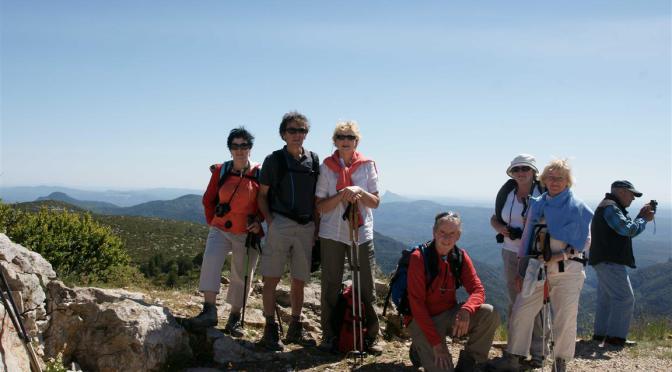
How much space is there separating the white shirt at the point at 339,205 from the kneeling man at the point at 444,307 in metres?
0.89

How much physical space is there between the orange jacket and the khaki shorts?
1.26ft

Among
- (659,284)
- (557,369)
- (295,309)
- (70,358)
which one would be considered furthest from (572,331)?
(659,284)

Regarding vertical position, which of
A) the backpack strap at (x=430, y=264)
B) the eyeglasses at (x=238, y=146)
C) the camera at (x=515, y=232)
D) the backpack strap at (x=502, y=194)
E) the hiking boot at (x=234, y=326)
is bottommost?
the hiking boot at (x=234, y=326)

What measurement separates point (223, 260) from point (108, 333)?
153 cm

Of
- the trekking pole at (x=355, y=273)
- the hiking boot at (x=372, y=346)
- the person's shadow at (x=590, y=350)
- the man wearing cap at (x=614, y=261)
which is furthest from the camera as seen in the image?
the man wearing cap at (x=614, y=261)

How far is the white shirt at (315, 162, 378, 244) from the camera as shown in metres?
6.20

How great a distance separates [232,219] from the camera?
21.2ft

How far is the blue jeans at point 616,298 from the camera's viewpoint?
26.0ft

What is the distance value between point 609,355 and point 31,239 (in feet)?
36.1

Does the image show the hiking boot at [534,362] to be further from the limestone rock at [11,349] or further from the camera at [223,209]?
the limestone rock at [11,349]

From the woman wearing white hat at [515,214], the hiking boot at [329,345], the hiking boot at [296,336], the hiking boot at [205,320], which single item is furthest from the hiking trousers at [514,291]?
the hiking boot at [205,320]

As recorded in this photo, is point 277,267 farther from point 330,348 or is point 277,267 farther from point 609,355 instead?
point 609,355

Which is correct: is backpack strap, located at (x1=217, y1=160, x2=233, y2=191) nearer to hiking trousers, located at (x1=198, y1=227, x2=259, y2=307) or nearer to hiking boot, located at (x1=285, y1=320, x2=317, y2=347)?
hiking trousers, located at (x1=198, y1=227, x2=259, y2=307)

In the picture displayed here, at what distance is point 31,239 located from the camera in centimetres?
1098
